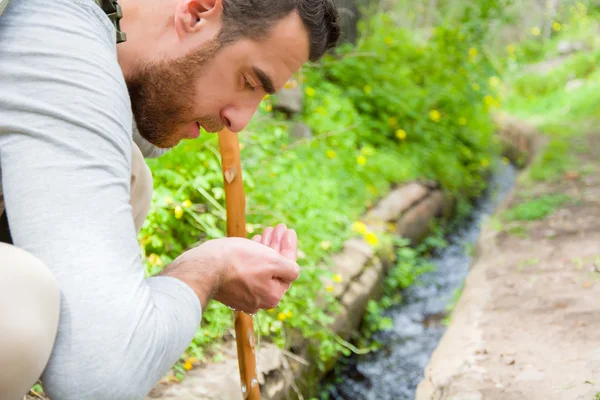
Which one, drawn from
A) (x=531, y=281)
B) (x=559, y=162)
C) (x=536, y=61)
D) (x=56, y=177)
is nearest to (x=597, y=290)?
(x=531, y=281)

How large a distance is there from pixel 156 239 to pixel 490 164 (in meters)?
5.18

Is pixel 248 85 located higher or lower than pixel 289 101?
higher

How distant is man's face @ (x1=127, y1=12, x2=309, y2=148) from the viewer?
1.44 m

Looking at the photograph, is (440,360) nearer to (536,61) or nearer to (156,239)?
(156,239)

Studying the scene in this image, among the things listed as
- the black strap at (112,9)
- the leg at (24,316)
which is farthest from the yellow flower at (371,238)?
the leg at (24,316)

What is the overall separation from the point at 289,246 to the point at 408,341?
6.35ft

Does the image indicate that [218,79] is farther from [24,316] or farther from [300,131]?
[300,131]

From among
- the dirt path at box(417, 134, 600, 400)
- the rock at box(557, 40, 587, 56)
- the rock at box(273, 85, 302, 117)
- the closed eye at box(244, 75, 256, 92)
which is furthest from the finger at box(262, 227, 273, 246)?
the rock at box(557, 40, 587, 56)

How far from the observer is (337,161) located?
440 cm

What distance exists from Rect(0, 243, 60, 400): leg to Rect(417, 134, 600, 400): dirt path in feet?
4.62

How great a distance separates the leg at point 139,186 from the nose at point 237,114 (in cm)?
43

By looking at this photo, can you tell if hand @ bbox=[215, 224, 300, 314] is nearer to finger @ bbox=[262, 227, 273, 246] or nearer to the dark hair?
finger @ bbox=[262, 227, 273, 246]

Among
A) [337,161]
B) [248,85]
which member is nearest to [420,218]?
[337,161]

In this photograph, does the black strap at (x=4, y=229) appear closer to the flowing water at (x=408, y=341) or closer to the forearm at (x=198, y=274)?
the forearm at (x=198, y=274)
